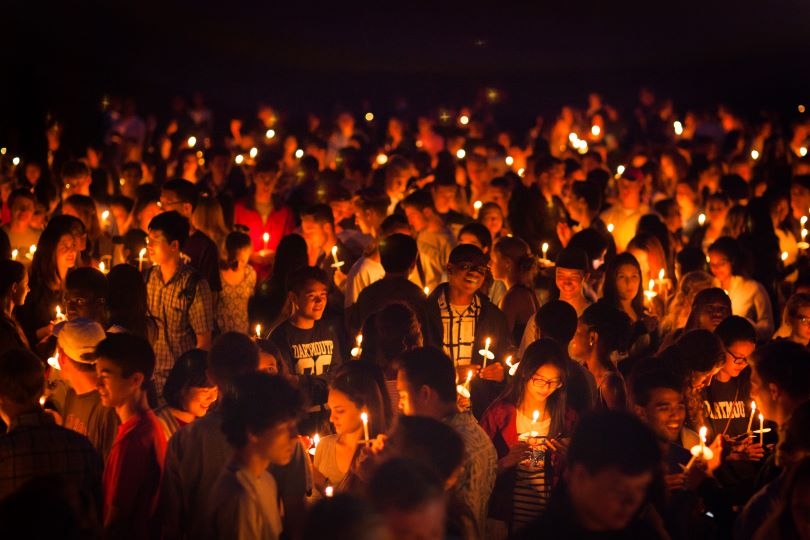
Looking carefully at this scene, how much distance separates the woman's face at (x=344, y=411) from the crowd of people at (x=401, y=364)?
0.04 ft

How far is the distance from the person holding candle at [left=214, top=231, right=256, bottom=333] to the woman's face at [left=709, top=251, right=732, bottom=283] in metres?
3.52

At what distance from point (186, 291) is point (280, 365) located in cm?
133

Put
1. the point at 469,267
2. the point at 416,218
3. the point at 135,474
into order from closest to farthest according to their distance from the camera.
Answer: the point at 135,474 < the point at 469,267 < the point at 416,218

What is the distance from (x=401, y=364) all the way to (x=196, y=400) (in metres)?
1.03

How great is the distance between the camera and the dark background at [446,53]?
81.6 feet

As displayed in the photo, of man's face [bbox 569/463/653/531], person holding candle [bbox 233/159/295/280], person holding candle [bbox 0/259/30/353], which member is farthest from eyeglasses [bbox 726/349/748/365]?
person holding candle [bbox 233/159/295/280]

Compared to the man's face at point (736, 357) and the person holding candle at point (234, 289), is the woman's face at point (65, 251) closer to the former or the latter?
the person holding candle at point (234, 289)

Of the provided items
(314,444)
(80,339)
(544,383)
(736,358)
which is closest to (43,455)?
(80,339)

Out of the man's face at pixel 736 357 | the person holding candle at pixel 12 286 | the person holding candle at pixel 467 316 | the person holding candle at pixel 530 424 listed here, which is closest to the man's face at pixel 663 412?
the person holding candle at pixel 530 424

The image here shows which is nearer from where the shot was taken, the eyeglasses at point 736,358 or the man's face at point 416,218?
the eyeglasses at point 736,358

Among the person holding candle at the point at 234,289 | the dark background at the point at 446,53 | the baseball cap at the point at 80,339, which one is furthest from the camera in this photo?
the dark background at the point at 446,53

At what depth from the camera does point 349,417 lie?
17.5 feet

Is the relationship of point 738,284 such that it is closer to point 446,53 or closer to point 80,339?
point 80,339

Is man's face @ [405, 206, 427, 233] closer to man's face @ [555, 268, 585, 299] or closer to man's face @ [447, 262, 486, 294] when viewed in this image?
man's face @ [555, 268, 585, 299]
